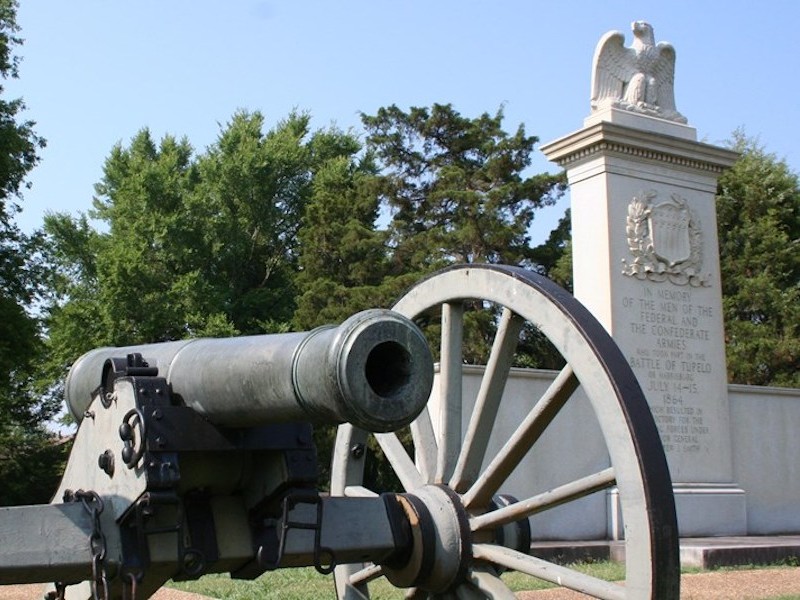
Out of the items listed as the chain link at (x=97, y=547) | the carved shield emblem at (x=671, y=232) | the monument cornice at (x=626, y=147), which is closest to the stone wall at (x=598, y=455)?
the carved shield emblem at (x=671, y=232)

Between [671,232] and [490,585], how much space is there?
10383 millimetres

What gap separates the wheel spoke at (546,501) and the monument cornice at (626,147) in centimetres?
948

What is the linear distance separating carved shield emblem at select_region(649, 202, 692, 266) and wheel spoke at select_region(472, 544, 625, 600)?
9.92 m

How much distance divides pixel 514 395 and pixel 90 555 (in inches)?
358

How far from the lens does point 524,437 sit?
13.8 ft

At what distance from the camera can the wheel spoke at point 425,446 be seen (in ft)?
15.7

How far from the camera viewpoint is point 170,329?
31984 millimetres

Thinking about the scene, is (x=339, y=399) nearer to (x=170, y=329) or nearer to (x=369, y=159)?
(x=170, y=329)

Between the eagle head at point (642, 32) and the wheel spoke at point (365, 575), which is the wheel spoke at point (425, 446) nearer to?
the wheel spoke at point (365, 575)

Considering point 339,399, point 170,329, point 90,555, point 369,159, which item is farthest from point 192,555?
point 369,159

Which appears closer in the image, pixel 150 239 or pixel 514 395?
pixel 514 395

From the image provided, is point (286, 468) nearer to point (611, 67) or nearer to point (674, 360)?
point (674, 360)

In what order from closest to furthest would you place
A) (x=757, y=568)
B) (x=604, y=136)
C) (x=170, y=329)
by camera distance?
(x=757, y=568) < (x=604, y=136) < (x=170, y=329)

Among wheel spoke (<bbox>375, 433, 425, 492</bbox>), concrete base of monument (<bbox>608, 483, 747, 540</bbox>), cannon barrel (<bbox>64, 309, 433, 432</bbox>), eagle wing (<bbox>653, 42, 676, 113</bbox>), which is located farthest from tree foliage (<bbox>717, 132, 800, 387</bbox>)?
cannon barrel (<bbox>64, 309, 433, 432</bbox>)
